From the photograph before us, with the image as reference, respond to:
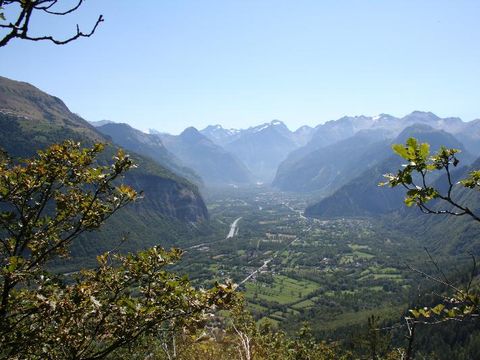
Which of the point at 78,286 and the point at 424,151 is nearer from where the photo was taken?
the point at 424,151

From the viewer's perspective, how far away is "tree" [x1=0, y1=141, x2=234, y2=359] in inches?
338

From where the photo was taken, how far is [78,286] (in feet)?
29.8

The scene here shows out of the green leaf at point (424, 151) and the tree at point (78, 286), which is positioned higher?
the green leaf at point (424, 151)

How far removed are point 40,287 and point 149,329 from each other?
8.77 ft

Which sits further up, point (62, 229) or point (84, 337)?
point (62, 229)

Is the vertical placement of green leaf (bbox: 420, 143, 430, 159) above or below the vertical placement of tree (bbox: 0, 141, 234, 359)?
above

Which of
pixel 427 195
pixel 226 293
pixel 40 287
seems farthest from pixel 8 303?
pixel 427 195

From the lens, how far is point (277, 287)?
655 ft

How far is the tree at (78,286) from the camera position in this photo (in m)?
8.58

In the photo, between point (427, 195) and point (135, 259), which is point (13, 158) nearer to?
point (135, 259)

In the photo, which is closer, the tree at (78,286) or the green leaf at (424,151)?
the green leaf at (424,151)

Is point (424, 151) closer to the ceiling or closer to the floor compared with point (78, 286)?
closer to the ceiling

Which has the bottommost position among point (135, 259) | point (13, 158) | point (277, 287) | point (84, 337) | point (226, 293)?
point (277, 287)

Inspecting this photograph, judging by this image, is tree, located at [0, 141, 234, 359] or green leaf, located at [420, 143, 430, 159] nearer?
green leaf, located at [420, 143, 430, 159]
